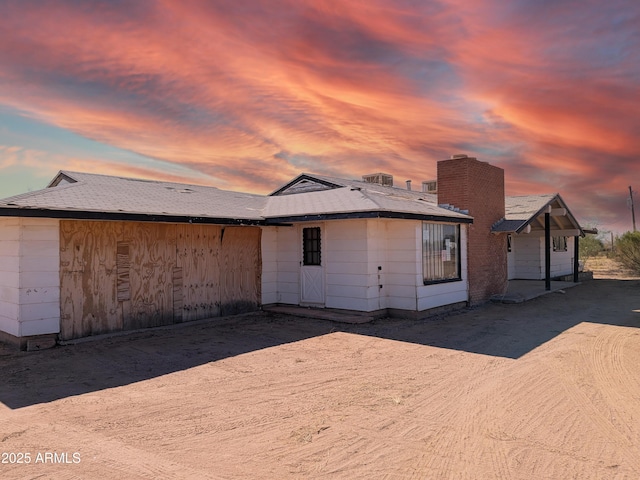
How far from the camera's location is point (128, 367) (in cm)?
762

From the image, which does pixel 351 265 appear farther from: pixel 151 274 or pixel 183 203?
pixel 151 274

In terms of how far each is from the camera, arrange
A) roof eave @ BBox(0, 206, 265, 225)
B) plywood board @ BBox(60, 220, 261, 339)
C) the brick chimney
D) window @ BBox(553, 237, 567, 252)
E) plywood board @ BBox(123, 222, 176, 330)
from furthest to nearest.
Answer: window @ BBox(553, 237, 567, 252) < the brick chimney < plywood board @ BBox(123, 222, 176, 330) < plywood board @ BBox(60, 220, 261, 339) < roof eave @ BBox(0, 206, 265, 225)

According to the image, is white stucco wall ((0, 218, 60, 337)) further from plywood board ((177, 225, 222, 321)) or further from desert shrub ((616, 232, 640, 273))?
desert shrub ((616, 232, 640, 273))

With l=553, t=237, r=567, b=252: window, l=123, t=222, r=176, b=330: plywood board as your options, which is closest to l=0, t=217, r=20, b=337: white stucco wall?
l=123, t=222, r=176, b=330: plywood board

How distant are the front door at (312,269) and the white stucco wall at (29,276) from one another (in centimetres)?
632

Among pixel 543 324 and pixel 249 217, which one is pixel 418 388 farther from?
pixel 249 217

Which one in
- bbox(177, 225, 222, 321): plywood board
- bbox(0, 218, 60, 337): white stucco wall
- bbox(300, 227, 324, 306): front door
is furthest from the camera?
bbox(300, 227, 324, 306): front door

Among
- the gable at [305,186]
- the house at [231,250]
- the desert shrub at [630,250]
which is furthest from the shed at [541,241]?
the gable at [305,186]

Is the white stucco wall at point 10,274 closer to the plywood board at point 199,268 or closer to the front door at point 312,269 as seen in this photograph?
the plywood board at point 199,268

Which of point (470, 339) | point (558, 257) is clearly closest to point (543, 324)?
point (470, 339)

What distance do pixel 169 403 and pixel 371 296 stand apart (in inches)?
273

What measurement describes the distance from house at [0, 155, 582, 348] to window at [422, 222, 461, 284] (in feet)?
0.19

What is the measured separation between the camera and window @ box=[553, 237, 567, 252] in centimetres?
2327

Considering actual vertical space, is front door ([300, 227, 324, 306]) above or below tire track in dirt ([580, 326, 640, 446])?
above
